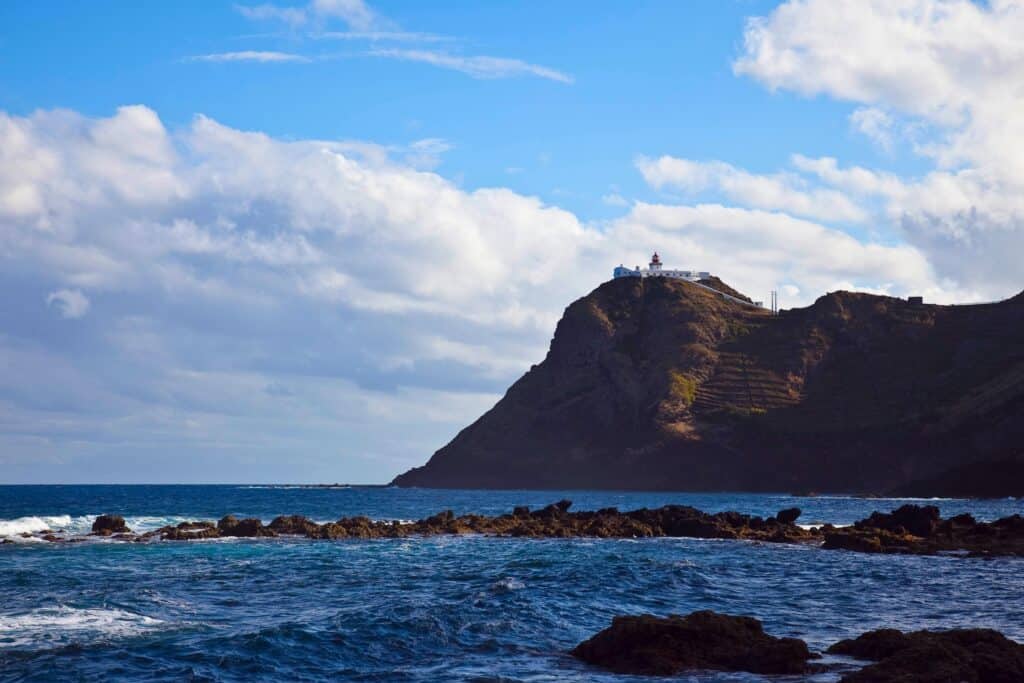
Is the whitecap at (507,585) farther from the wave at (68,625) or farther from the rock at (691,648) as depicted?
the wave at (68,625)

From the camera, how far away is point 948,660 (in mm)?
19828

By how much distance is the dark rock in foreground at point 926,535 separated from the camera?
5222 centimetres

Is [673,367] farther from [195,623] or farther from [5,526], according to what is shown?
[195,623]

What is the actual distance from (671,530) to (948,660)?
47.7 meters

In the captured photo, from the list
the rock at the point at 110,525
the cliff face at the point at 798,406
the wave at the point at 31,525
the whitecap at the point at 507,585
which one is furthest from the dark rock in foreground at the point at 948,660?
the cliff face at the point at 798,406

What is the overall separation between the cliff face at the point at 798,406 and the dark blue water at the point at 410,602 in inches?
4401

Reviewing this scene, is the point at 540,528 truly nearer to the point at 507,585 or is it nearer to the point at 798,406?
the point at 507,585

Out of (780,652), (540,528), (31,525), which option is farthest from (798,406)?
(780,652)

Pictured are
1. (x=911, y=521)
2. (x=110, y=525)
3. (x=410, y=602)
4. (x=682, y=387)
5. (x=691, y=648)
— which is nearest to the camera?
(x=691, y=648)

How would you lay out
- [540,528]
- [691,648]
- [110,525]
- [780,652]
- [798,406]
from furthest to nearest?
1. [798,406]
2. [540,528]
3. [110,525]
4. [691,648]
5. [780,652]

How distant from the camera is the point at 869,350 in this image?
18775cm

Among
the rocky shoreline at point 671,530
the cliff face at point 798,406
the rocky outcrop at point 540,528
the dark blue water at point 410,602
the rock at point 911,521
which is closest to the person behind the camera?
the dark blue water at point 410,602

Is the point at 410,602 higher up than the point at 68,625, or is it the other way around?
the point at 410,602

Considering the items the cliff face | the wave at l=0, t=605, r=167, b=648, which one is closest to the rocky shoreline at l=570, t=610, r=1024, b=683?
the wave at l=0, t=605, r=167, b=648
